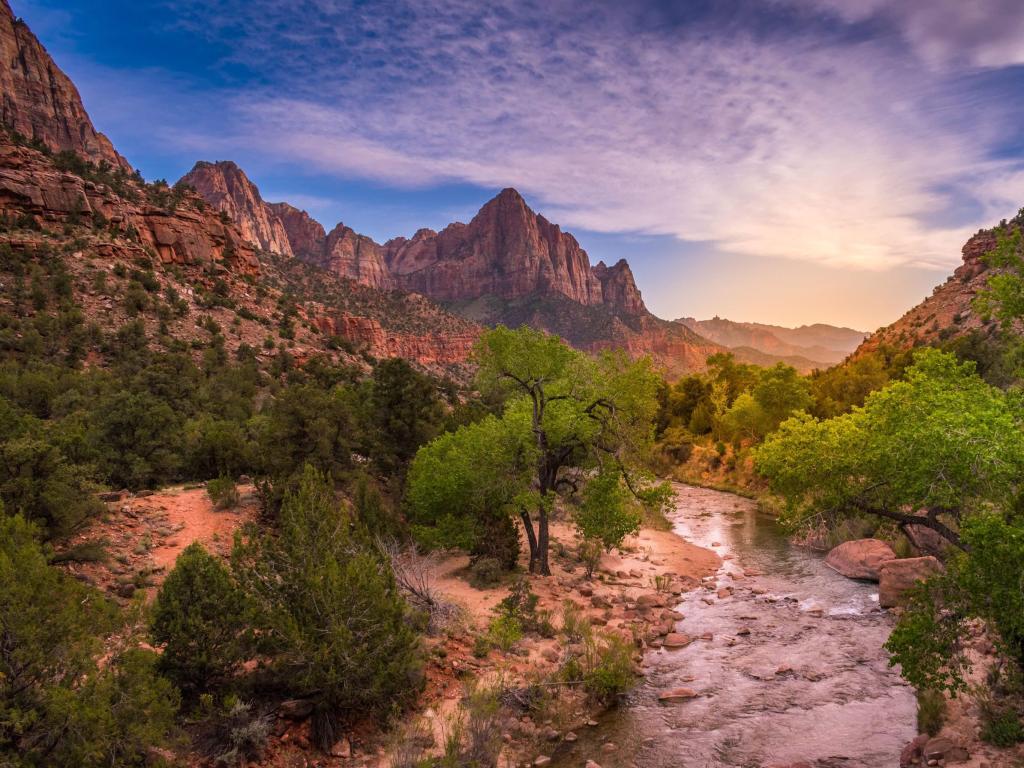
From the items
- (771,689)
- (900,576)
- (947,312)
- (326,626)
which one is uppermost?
(947,312)

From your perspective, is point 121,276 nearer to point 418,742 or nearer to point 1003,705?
point 418,742

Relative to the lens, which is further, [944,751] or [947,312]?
[947,312]

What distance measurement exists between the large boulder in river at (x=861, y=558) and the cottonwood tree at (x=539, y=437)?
8265mm

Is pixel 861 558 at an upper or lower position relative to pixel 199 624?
lower

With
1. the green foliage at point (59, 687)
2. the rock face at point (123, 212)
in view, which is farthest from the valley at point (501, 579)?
the rock face at point (123, 212)

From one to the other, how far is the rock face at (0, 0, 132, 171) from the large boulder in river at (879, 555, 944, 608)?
108940mm

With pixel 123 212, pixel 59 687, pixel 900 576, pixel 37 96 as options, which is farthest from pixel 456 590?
pixel 37 96

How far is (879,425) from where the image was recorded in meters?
12.6

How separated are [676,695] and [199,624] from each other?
9.75 m

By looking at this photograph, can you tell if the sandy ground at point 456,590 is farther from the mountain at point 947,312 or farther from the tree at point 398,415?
the mountain at point 947,312

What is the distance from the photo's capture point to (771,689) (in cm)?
1223

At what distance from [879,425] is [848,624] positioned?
21.6 ft

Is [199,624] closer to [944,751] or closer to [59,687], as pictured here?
[59,687]

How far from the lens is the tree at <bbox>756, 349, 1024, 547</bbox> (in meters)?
9.48
